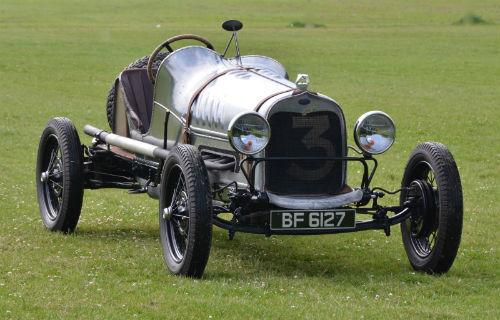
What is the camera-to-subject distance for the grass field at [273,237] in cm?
604

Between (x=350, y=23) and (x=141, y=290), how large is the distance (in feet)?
149

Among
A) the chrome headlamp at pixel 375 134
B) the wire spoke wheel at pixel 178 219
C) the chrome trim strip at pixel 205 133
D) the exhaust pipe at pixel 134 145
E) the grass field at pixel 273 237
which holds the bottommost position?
the grass field at pixel 273 237

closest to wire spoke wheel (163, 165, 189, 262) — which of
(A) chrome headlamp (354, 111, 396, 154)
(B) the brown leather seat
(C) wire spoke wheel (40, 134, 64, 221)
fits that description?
(A) chrome headlamp (354, 111, 396, 154)

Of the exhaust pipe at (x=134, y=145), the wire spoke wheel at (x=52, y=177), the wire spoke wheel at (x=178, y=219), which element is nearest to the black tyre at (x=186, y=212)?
the wire spoke wheel at (x=178, y=219)

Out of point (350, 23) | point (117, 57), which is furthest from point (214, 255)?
point (350, 23)

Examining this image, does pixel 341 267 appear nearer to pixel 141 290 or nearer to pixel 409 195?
pixel 409 195

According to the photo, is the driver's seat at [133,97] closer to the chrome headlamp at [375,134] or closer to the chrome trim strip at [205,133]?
the chrome trim strip at [205,133]

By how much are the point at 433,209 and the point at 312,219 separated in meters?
1.08

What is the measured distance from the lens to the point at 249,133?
6.62 m

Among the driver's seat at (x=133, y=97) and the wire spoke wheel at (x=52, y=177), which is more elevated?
the driver's seat at (x=133, y=97)

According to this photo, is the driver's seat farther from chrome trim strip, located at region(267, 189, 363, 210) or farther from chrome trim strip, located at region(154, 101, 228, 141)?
chrome trim strip, located at region(267, 189, 363, 210)

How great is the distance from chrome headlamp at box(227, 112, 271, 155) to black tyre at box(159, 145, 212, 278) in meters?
0.31

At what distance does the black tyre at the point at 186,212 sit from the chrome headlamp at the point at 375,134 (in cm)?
132

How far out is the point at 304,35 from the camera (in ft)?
134
